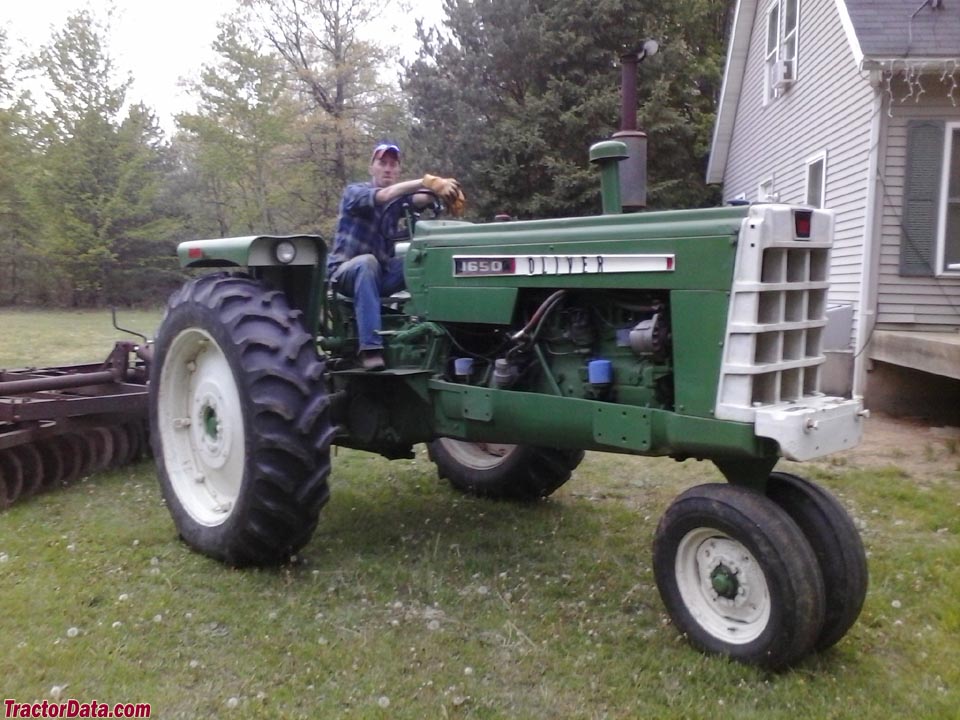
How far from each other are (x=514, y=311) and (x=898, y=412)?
20.3ft

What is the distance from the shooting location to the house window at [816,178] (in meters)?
10.3

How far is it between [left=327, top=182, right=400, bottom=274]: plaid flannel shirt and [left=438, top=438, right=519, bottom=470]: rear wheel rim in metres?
1.23

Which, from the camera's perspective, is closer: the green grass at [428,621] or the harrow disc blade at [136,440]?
the green grass at [428,621]

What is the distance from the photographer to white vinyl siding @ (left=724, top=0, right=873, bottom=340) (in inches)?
360

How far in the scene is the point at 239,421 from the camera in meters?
4.05

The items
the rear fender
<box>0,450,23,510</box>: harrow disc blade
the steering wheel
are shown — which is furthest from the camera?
<box>0,450,23,510</box>: harrow disc blade

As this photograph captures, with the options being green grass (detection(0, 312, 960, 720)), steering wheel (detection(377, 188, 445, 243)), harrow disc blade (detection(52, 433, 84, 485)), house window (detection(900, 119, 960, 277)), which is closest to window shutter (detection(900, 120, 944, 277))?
house window (detection(900, 119, 960, 277))

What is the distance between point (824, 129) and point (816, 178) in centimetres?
84

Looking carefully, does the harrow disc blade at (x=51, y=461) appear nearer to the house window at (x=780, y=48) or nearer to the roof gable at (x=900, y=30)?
the roof gable at (x=900, y=30)

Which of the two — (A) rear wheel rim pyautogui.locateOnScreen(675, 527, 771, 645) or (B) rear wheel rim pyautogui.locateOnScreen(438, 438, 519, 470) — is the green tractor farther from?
(B) rear wheel rim pyautogui.locateOnScreen(438, 438, 519, 470)

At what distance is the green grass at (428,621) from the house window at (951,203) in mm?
4358

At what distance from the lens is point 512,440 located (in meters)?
3.91

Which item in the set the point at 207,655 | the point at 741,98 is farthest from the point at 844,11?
the point at 207,655

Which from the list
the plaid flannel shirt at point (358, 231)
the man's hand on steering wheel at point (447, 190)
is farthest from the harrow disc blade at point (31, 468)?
the man's hand on steering wheel at point (447, 190)
